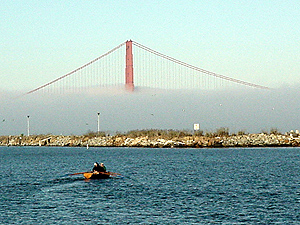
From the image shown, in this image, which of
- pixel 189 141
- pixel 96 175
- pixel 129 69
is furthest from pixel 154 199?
pixel 189 141

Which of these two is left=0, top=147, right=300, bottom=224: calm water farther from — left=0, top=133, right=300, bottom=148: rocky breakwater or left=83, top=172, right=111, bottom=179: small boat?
left=0, top=133, right=300, bottom=148: rocky breakwater

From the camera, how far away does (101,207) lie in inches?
1330

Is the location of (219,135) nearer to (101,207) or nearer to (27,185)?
(27,185)

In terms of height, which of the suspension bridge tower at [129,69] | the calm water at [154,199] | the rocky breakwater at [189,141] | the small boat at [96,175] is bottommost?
the calm water at [154,199]

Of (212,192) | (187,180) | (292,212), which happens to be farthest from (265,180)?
(292,212)

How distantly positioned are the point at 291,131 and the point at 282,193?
92.9 m

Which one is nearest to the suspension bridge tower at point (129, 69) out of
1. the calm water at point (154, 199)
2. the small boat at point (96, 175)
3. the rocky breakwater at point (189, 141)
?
the rocky breakwater at point (189, 141)

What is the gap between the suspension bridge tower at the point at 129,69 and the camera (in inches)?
4440

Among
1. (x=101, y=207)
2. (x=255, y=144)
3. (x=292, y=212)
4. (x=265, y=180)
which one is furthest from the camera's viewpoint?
(x=255, y=144)

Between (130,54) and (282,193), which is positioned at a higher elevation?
(130,54)

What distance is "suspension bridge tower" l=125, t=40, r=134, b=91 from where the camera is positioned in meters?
113

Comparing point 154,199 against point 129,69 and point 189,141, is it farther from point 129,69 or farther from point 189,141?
point 189,141

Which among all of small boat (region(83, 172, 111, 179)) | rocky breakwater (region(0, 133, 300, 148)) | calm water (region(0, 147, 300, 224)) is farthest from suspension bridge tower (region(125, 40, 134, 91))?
small boat (region(83, 172, 111, 179))

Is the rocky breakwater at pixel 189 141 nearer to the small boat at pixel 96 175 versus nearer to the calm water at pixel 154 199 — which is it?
the calm water at pixel 154 199
